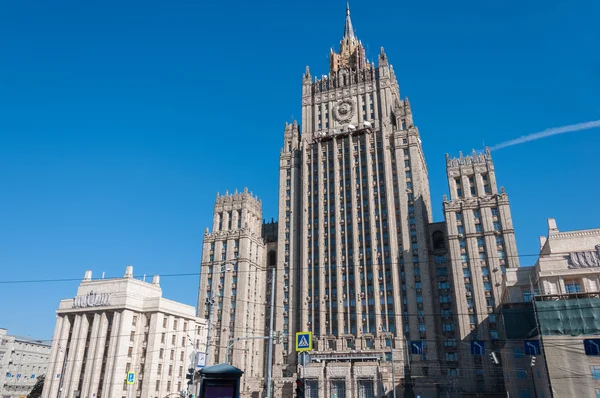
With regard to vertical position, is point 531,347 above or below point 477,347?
above

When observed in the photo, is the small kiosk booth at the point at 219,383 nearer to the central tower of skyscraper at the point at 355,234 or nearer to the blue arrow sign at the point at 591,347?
the blue arrow sign at the point at 591,347

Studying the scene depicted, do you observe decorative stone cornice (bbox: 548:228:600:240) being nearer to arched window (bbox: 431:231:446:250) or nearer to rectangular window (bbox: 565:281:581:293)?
rectangular window (bbox: 565:281:581:293)

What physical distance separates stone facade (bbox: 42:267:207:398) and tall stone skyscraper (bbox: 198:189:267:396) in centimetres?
750

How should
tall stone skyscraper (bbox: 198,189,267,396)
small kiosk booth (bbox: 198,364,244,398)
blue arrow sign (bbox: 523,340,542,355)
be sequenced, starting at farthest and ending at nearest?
tall stone skyscraper (bbox: 198,189,267,396) < blue arrow sign (bbox: 523,340,542,355) < small kiosk booth (bbox: 198,364,244,398)

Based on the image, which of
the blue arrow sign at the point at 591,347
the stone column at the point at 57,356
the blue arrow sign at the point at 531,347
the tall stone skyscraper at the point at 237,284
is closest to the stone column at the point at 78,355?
the stone column at the point at 57,356

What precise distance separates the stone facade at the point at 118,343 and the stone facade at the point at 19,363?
147ft

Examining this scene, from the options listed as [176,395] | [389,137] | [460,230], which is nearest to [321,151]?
[389,137]

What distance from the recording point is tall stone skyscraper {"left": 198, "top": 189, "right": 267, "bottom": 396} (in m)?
95.8

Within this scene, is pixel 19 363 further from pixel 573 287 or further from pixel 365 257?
pixel 573 287

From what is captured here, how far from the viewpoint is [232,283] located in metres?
101

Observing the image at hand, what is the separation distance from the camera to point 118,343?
82.6 m

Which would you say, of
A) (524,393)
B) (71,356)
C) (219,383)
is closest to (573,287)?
(524,393)

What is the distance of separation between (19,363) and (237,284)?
8112 cm

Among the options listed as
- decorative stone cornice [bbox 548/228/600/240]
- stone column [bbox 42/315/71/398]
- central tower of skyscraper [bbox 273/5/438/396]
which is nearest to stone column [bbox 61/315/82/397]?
stone column [bbox 42/315/71/398]
